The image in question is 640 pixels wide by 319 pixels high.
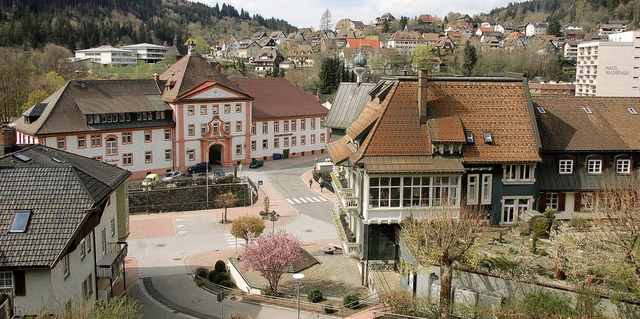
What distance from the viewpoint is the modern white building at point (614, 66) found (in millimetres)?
99125

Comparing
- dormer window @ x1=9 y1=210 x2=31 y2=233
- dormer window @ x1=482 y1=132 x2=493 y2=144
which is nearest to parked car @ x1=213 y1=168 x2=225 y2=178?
dormer window @ x1=482 y1=132 x2=493 y2=144

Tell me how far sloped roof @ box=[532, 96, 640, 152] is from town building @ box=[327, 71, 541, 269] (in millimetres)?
2340

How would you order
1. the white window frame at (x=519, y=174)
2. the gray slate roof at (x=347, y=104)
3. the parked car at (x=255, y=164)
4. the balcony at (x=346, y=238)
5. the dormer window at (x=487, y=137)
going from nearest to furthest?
1. the dormer window at (x=487, y=137)
2. the white window frame at (x=519, y=174)
3. the balcony at (x=346, y=238)
4. the gray slate roof at (x=347, y=104)
5. the parked car at (x=255, y=164)

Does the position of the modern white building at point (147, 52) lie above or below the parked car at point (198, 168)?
above

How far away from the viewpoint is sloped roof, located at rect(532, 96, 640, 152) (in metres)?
31.5

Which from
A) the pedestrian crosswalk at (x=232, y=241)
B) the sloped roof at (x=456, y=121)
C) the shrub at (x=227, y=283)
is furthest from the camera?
the pedestrian crosswalk at (x=232, y=241)

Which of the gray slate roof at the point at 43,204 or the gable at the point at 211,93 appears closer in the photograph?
the gray slate roof at the point at 43,204

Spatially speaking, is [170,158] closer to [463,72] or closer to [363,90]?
[363,90]

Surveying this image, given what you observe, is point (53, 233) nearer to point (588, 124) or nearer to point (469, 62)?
point (588, 124)

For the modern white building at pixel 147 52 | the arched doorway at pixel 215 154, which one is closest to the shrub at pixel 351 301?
the arched doorway at pixel 215 154

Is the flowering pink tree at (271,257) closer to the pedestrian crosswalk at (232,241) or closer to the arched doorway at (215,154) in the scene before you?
the pedestrian crosswalk at (232,241)

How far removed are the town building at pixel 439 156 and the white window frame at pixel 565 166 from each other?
1869 mm

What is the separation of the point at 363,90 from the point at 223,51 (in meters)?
150

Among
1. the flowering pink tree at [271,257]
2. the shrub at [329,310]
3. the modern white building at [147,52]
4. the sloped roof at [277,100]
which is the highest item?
the modern white building at [147,52]
